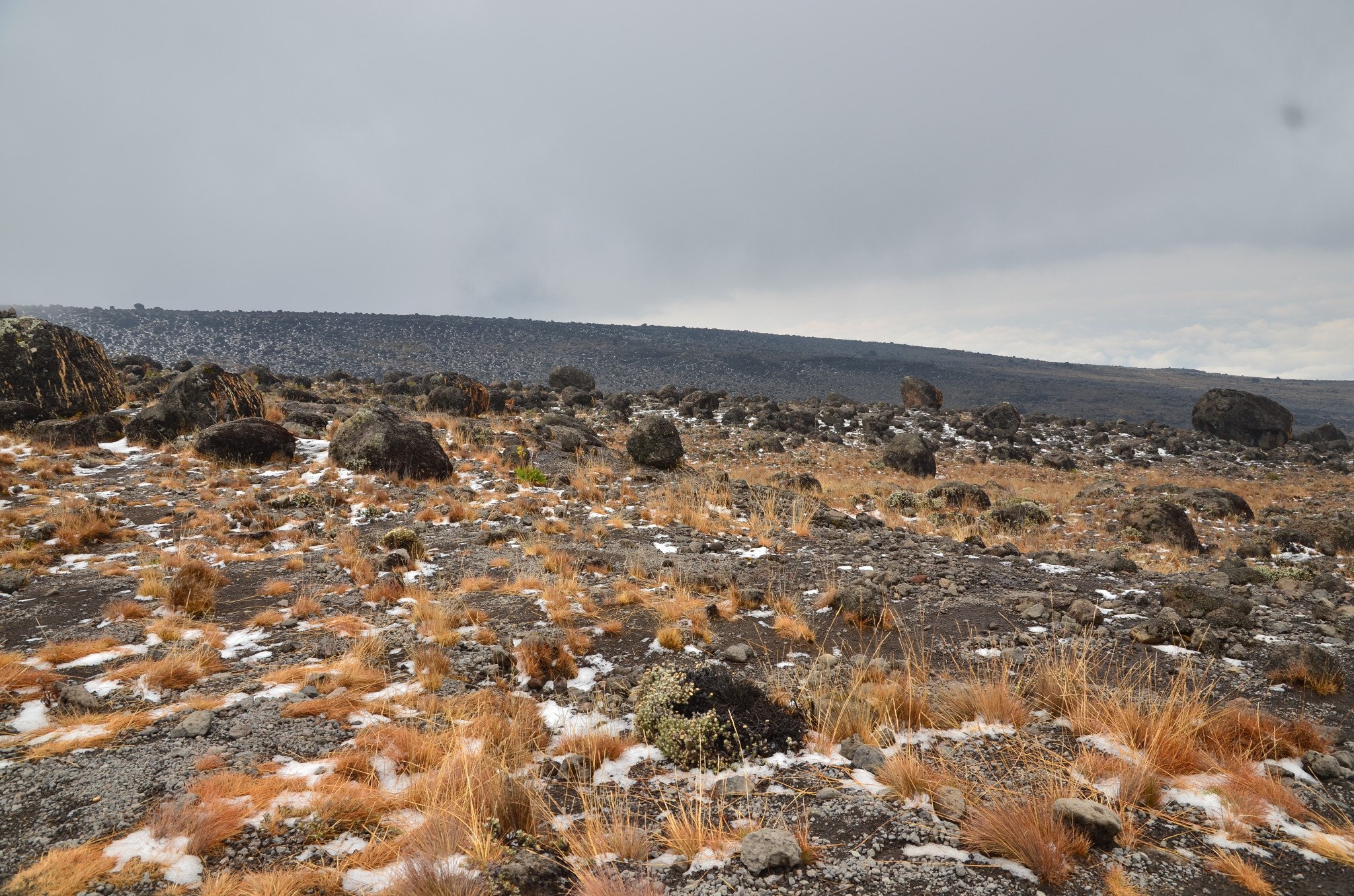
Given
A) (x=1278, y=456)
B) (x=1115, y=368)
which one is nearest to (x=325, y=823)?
(x=1278, y=456)

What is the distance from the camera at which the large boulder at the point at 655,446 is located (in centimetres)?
1572

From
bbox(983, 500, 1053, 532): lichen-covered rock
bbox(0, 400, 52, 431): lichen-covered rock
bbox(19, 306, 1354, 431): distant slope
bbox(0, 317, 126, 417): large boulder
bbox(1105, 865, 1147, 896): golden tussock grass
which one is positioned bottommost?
bbox(983, 500, 1053, 532): lichen-covered rock

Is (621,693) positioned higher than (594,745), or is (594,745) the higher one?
(594,745)

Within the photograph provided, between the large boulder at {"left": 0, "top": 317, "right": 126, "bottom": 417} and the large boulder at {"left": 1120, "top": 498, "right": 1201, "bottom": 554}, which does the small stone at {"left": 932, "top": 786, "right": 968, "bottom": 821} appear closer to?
the large boulder at {"left": 1120, "top": 498, "right": 1201, "bottom": 554}

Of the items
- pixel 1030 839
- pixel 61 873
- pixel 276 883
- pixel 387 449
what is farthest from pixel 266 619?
pixel 387 449

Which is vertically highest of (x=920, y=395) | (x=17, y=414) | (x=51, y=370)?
(x=920, y=395)

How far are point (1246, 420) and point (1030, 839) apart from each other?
153ft

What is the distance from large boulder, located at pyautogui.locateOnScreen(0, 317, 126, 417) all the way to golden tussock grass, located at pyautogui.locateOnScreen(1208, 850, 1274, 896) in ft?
66.5

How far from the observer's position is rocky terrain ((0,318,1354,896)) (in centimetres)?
253

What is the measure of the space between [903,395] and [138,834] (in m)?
46.4

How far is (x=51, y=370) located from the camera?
13.9m

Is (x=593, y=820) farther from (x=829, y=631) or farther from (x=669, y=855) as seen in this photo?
(x=829, y=631)

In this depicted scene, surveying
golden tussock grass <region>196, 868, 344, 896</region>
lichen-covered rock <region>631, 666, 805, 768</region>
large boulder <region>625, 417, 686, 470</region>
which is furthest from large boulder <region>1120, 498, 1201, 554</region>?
golden tussock grass <region>196, 868, 344, 896</region>

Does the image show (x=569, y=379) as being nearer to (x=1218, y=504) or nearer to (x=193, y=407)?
(x=193, y=407)
